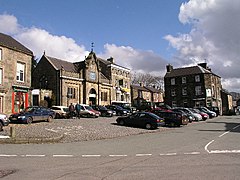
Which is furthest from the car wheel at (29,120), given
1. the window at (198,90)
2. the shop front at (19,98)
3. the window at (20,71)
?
the window at (198,90)

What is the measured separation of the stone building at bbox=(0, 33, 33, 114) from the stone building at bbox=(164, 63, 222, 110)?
4533cm

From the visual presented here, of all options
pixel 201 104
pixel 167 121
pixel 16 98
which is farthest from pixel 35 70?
pixel 201 104

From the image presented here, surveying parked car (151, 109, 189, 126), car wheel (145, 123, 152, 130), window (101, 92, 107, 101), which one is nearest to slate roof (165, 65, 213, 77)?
window (101, 92, 107, 101)

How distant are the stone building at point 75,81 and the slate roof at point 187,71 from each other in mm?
20281

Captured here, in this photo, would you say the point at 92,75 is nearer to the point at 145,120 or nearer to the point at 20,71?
the point at 20,71

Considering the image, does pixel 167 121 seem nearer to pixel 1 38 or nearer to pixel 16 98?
pixel 16 98

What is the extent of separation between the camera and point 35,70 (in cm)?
4722

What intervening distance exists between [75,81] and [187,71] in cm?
3477

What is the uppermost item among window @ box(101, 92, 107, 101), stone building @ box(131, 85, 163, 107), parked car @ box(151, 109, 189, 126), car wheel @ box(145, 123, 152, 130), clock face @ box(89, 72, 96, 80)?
clock face @ box(89, 72, 96, 80)

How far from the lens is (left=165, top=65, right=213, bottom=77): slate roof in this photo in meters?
65.5

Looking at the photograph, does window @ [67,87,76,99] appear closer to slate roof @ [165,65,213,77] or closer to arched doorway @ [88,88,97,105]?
arched doorway @ [88,88,97,105]

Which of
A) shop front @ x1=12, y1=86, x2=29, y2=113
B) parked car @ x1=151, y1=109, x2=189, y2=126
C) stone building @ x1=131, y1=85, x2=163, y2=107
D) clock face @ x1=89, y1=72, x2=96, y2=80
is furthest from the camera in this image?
stone building @ x1=131, y1=85, x2=163, y2=107

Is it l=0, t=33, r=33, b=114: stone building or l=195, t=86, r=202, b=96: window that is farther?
l=195, t=86, r=202, b=96: window

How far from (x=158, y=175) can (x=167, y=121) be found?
19771mm
